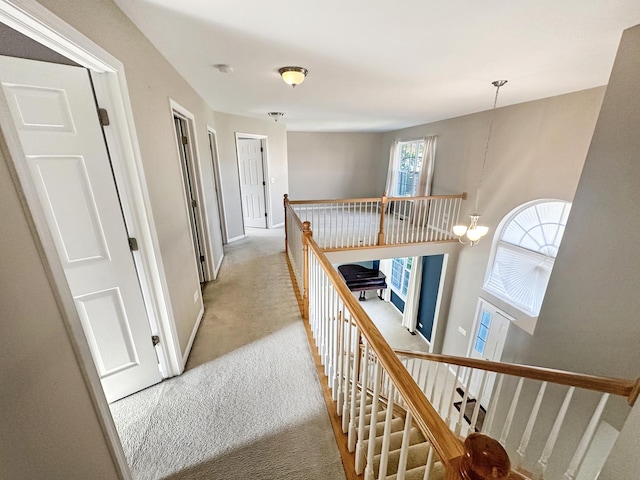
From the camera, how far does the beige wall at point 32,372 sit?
687 mm

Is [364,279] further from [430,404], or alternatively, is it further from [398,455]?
[430,404]

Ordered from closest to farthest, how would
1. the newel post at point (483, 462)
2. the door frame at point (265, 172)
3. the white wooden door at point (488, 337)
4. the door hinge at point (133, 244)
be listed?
the newel post at point (483, 462) → the door hinge at point (133, 244) → the white wooden door at point (488, 337) → the door frame at point (265, 172)

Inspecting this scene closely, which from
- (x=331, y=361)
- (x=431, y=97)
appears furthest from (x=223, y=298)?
(x=431, y=97)

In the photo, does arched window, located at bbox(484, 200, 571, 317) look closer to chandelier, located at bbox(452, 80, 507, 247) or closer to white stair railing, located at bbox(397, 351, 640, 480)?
chandelier, located at bbox(452, 80, 507, 247)

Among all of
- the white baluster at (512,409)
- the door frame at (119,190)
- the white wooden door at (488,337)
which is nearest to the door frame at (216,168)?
the door frame at (119,190)

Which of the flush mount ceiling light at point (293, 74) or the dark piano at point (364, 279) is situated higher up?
the flush mount ceiling light at point (293, 74)

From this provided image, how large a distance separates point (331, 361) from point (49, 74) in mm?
2094

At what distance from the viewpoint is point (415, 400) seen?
2.43 feet

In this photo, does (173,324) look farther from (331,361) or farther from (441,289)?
(441,289)

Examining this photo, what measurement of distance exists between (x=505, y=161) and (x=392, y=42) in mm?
3077

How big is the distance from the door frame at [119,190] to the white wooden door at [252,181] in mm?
4072

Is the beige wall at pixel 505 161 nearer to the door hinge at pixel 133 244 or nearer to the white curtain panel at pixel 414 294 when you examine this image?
the white curtain panel at pixel 414 294

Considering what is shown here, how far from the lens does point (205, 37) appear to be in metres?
1.65

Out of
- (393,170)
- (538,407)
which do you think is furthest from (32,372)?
(393,170)
